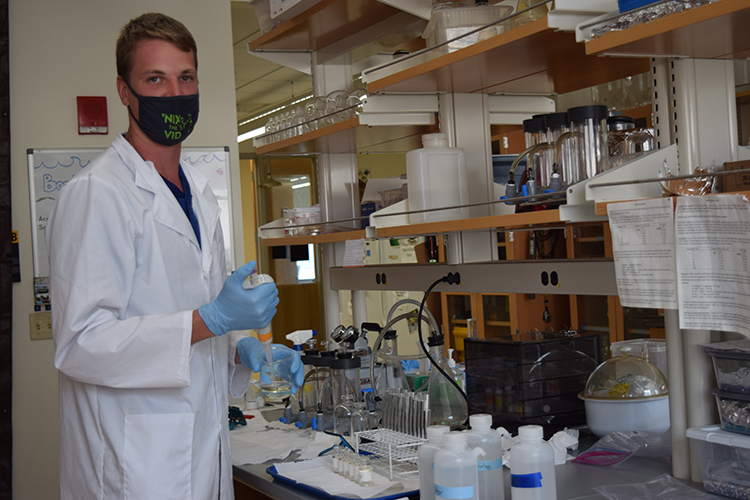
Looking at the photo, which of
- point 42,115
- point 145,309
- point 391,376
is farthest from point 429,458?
point 42,115

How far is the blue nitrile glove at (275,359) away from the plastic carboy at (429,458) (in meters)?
0.60

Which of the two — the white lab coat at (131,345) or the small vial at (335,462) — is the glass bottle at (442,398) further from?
the white lab coat at (131,345)

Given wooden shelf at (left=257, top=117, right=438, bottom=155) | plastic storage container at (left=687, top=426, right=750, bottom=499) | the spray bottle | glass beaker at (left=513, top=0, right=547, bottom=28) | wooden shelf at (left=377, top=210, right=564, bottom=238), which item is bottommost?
→ plastic storage container at (left=687, top=426, right=750, bottom=499)

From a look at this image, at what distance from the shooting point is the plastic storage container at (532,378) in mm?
2076

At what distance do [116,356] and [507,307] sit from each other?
4780mm

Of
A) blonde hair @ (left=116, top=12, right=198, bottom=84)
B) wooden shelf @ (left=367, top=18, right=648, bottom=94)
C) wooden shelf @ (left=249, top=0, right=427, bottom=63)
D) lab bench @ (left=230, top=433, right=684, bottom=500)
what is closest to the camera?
lab bench @ (left=230, top=433, right=684, bottom=500)

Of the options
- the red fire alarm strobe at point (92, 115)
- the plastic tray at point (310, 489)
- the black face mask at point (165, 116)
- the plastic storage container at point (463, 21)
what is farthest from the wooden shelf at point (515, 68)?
the red fire alarm strobe at point (92, 115)

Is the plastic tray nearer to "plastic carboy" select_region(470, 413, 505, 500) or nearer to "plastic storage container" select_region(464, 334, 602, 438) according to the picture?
"plastic carboy" select_region(470, 413, 505, 500)

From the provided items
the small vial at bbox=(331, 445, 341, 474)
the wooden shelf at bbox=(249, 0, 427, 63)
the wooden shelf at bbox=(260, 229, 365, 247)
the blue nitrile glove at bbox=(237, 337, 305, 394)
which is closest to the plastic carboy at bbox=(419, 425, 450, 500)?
the small vial at bbox=(331, 445, 341, 474)

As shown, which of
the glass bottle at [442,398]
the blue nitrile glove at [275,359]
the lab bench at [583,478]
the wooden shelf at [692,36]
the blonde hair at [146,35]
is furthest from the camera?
the glass bottle at [442,398]

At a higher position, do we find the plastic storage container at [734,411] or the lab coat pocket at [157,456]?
the plastic storage container at [734,411]

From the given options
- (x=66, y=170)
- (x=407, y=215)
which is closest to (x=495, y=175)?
(x=407, y=215)

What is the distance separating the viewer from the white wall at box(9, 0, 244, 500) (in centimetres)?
333

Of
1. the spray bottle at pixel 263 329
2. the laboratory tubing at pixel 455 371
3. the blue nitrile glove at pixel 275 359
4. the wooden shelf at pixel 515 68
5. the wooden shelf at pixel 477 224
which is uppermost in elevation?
the wooden shelf at pixel 515 68
